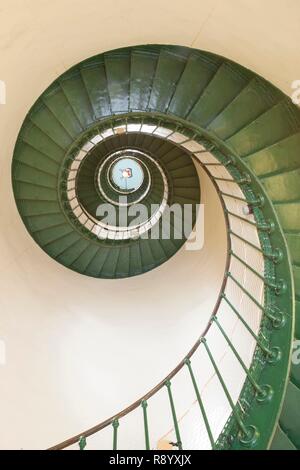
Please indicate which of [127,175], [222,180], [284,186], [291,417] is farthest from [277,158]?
[127,175]

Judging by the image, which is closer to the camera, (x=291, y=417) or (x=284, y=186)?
(x=291, y=417)

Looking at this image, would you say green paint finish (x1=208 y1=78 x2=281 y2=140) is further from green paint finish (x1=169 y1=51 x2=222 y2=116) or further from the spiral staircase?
green paint finish (x1=169 y1=51 x2=222 y2=116)

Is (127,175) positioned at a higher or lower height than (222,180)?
higher

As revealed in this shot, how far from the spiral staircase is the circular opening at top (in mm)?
4535

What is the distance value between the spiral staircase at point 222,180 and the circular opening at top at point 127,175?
454 cm

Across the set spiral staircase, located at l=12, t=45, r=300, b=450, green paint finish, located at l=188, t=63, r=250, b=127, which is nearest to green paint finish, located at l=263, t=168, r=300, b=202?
spiral staircase, located at l=12, t=45, r=300, b=450

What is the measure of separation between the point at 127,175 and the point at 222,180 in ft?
22.4

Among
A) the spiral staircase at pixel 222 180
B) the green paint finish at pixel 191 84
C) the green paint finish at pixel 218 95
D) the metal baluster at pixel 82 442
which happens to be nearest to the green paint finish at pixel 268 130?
the spiral staircase at pixel 222 180

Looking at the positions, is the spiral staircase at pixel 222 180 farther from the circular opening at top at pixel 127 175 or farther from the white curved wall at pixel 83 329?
the circular opening at top at pixel 127 175

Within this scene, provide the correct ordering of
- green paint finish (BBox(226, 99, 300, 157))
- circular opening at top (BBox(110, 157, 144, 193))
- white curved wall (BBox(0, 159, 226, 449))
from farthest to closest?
circular opening at top (BBox(110, 157, 144, 193)) < white curved wall (BBox(0, 159, 226, 449)) < green paint finish (BBox(226, 99, 300, 157))

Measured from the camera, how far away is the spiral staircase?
3174 mm

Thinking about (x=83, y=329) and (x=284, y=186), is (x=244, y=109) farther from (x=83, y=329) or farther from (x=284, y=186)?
(x=83, y=329)

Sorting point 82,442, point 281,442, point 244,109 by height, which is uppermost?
point 244,109

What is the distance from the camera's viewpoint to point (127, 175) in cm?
1183
